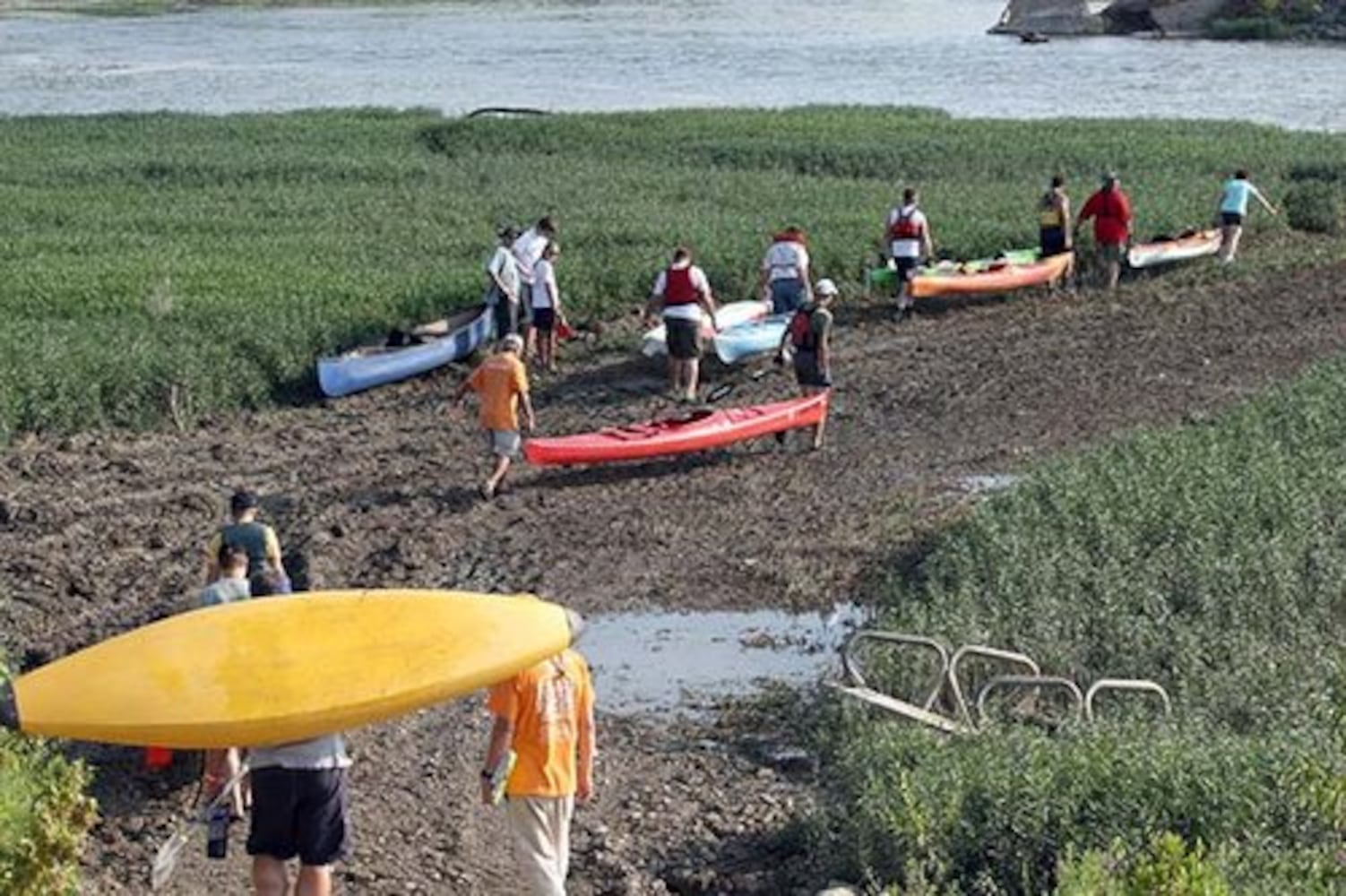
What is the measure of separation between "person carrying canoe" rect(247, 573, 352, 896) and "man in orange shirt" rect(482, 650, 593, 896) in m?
0.70

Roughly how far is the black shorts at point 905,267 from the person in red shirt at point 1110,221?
8.54 ft

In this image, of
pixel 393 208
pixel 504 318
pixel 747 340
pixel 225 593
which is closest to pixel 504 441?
pixel 747 340

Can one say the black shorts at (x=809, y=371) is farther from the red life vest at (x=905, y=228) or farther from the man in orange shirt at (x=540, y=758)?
the man in orange shirt at (x=540, y=758)

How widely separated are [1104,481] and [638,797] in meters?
6.06

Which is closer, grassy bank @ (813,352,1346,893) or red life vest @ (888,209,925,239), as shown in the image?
grassy bank @ (813,352,1346,893)

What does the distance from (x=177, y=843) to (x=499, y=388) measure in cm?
841

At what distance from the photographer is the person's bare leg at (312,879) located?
33.3 ft

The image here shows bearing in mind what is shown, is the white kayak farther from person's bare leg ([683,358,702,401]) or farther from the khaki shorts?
the khaki shorts

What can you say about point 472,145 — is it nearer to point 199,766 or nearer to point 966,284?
point 966,284

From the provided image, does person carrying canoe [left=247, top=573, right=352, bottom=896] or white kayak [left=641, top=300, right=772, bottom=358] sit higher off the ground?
person carrying canoe [left=247, top=573, right=352, bottom=896]

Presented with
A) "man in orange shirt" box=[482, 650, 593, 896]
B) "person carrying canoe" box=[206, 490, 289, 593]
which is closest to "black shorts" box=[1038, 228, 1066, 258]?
"person carrying canoe" box=[206, 490, 289, 593]

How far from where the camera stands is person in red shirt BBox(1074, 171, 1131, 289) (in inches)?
1072

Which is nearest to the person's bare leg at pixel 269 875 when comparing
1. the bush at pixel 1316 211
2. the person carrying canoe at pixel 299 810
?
the person carrying canoe at pixel 299 810

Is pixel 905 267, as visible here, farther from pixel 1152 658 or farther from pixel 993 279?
pixel 1152 658
